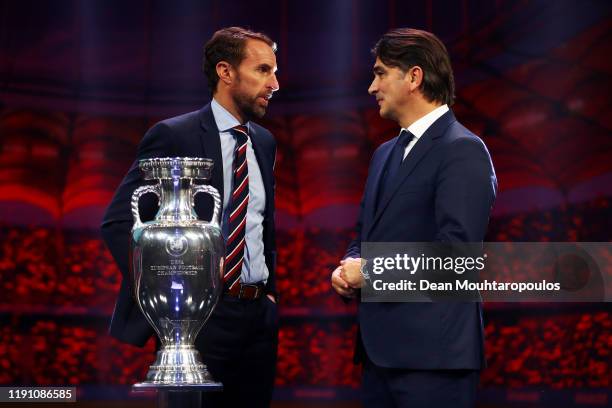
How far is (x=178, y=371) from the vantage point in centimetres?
190

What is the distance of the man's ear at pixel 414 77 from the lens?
2312 millimetres

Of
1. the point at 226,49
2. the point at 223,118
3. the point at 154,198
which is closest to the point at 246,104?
the point at 223,118

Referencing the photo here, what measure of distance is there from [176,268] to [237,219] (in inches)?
25.0

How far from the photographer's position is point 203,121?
2621mm

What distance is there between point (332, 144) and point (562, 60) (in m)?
1.22

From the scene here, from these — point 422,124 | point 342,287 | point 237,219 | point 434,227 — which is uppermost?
point 422,124

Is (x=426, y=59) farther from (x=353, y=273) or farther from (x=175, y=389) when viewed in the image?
(x=175, y=389)

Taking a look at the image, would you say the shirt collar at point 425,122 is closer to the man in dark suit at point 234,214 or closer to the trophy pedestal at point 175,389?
the man in dark suit at point 234,214

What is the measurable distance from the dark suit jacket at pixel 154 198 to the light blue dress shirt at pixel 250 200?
0.06 ft

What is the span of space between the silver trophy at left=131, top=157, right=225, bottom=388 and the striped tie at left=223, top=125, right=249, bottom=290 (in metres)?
0.49

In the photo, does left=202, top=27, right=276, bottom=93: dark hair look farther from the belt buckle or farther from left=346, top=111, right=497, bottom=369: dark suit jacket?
left=346, top=111, right=497, bottom=369: dark suit jacket

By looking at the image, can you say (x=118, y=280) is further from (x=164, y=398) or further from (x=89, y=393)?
(x=164, y=398)

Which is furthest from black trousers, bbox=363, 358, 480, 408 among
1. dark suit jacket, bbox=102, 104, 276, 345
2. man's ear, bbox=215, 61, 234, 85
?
man's ear, bbox=215, 61, 234, 85

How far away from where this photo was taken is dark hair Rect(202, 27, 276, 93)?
273cm
